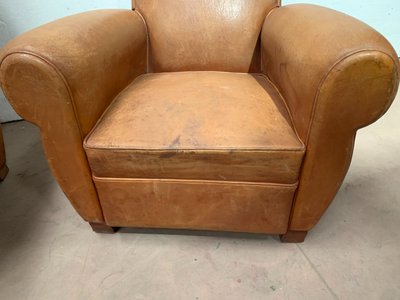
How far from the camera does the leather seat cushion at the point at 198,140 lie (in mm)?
758

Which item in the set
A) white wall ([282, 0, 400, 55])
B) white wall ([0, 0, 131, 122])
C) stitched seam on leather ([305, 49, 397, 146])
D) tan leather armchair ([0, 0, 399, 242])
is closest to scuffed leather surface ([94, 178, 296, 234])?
tan leather armchair ([0, 0, 399, 242])

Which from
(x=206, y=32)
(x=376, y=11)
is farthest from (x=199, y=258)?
(x=376, y=11)

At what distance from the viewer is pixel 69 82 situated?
0.73 meters

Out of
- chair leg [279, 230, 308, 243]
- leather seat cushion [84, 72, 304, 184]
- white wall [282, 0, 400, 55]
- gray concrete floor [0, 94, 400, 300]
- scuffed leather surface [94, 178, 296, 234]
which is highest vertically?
white wall [282, 0, 400, 55]

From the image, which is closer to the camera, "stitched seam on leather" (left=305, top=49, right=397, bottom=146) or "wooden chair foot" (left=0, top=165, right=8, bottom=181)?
"stitched seam on leather" (left=305, top=49, right=397, bottom=146)

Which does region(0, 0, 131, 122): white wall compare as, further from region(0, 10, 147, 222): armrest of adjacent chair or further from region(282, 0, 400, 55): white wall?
region(282, 0, 400, 55): white wall

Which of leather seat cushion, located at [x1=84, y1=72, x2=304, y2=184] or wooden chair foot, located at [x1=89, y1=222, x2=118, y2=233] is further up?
leather seat cushion, located at [x1=84, y1=72, x2=304, y2=184]

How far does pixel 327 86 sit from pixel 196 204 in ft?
1.55

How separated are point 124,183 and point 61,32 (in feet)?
1.41

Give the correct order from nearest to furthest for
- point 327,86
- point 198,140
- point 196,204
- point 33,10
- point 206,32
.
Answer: point 327,86
point 198,140
point 196,204
point 206,32
point 33,10

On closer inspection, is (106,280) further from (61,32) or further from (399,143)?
(399,143)

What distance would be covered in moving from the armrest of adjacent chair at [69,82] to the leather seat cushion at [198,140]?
0.06 metres

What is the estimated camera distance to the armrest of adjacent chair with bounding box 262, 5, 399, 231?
0.63 meters

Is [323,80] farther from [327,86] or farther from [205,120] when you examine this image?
[205,120]
